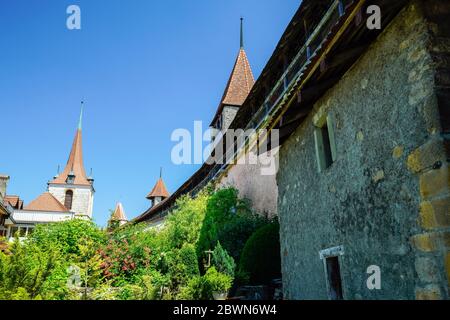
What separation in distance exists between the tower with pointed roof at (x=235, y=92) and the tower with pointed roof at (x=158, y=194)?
68.3ft

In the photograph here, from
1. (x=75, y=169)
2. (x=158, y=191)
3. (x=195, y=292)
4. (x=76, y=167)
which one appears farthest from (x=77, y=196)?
(x=195, y=292)

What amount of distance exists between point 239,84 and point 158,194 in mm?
24874

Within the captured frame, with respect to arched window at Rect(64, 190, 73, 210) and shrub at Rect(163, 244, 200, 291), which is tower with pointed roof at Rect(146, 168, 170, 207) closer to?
arched window at Rect(64, 190, 73, 210)

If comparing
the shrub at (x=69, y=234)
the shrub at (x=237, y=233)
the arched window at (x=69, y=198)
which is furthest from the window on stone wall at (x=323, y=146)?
the arched window at (x=69, y=198)

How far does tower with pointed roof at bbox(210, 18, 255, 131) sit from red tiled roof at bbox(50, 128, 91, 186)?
30.4m

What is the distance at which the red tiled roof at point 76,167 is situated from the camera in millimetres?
50094

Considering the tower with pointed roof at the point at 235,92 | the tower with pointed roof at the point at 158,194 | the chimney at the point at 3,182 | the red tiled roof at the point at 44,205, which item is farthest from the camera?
the tower with pointed roof at the point at 158,194

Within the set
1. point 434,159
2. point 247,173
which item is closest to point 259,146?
point 434,159

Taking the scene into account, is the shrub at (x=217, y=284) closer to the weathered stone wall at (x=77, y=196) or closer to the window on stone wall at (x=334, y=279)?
the window on stone wall at (x=334, y=279)

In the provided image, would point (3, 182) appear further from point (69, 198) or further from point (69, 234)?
point (69, 198)

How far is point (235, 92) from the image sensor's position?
2548 cm

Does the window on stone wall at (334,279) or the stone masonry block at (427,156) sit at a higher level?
the stone masonry block at (427,156)

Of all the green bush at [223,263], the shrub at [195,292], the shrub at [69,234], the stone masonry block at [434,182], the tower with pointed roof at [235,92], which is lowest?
the shrub at [195,292]

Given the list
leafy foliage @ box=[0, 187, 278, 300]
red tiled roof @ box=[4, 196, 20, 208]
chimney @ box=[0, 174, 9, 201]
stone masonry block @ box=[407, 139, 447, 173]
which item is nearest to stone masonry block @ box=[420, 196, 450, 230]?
stone masonry block @ box=[407, 139, 447, 173]
